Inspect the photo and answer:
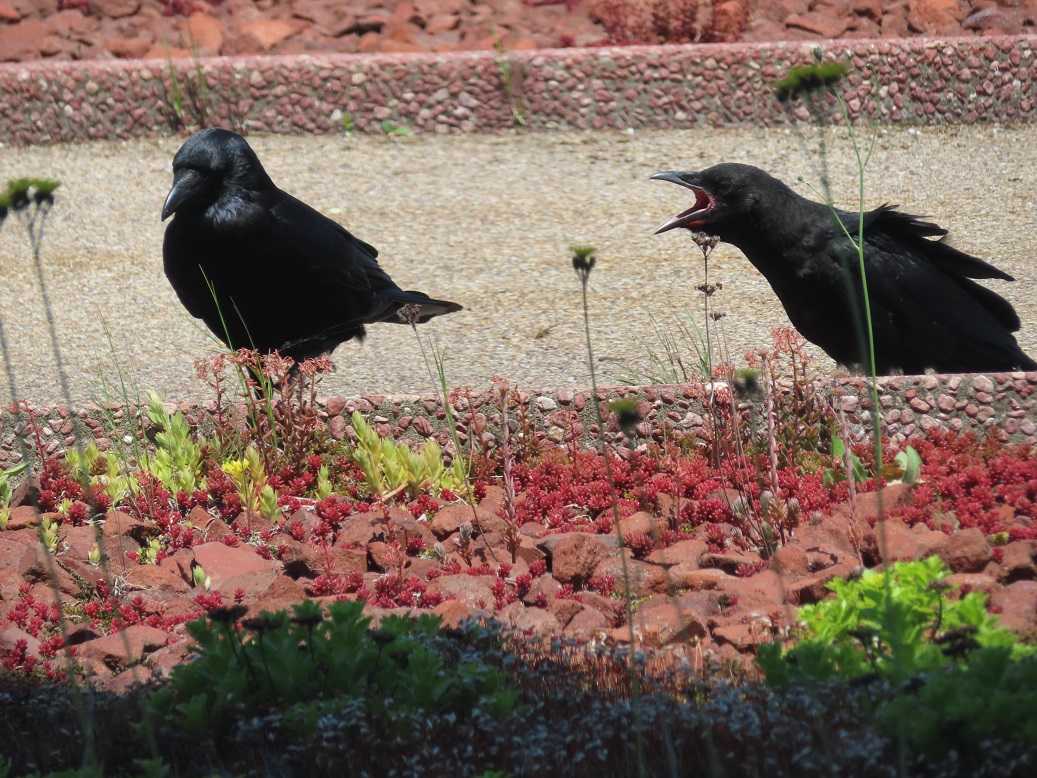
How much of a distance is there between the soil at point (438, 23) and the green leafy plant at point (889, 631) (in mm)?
7392

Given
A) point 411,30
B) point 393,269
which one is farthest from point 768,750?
point 411,30

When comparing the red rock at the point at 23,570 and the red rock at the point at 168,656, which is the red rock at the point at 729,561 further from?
the red rock at the point at 23,570

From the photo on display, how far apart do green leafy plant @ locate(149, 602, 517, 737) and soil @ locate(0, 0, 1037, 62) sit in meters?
7.60

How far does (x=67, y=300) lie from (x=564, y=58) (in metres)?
3.82

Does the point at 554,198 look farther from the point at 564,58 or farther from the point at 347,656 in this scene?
the point at 347,656

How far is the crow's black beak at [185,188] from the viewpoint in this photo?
5.26m

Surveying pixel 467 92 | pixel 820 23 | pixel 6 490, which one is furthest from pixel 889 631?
pixel 820 23

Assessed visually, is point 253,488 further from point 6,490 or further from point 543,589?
point 543,589

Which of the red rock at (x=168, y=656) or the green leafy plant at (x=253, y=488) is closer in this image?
the red rock at (x=168, y=656)

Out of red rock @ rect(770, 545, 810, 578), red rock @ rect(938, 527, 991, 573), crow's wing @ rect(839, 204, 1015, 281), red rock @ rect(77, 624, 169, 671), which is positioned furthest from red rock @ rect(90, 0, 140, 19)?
red rock @ rect(938, 527, 991, 573)

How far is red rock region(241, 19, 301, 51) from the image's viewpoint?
34.9 feet

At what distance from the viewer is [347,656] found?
9.51ft

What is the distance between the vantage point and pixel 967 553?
3639mm

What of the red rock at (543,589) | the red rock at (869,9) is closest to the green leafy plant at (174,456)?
the red rock at (543,589)
